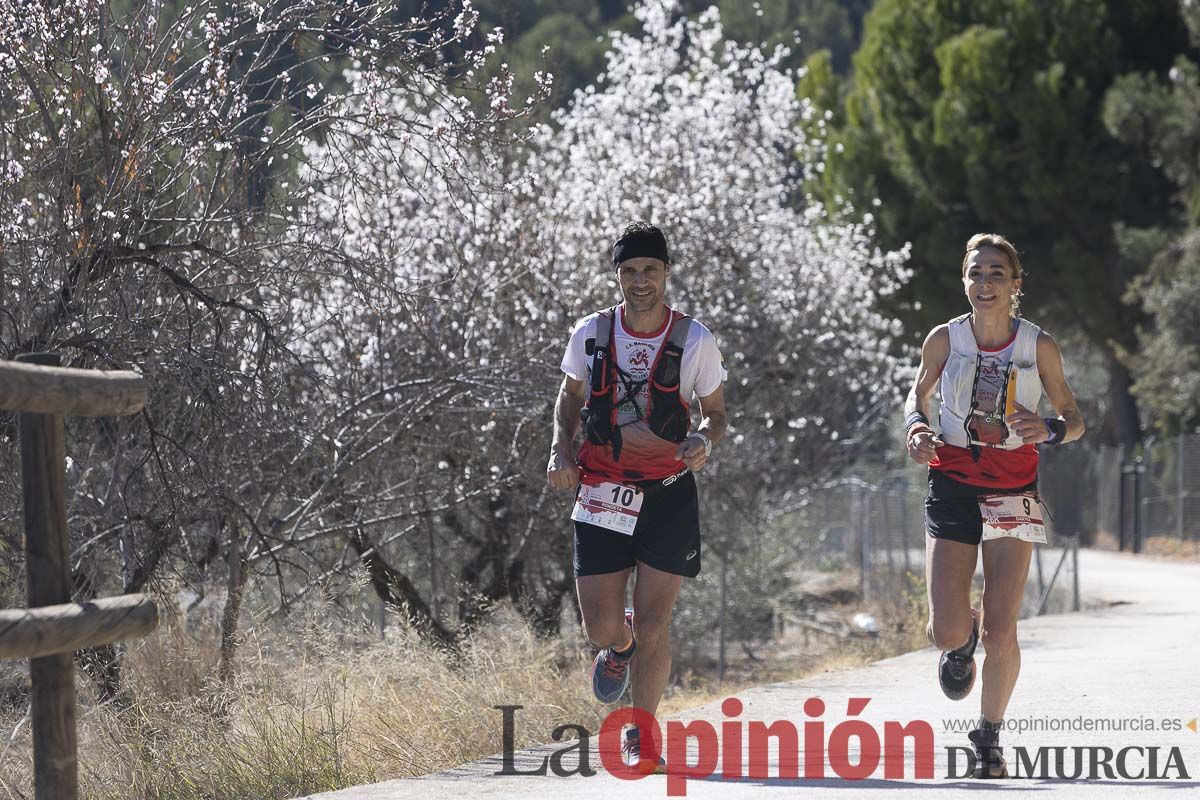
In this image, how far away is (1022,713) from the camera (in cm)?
752

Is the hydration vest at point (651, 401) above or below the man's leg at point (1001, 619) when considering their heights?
above

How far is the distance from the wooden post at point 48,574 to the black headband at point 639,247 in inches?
86.1

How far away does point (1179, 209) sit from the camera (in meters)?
28.9

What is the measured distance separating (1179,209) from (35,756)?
89.0 feet

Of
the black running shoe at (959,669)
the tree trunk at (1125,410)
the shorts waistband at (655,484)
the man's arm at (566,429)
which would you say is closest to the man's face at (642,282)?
the man's arm at (566,429)

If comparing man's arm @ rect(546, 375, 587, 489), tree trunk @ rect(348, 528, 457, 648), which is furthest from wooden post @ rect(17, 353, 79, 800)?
tree trunk @ rect(348, 528, 457, 648)

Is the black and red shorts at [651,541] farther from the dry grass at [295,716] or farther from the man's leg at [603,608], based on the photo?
the dry grass at [295,716]

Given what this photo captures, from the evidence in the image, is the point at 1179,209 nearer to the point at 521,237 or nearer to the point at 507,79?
the point at 521,237

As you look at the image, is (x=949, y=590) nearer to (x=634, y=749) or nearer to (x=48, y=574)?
(x=634, y=749)

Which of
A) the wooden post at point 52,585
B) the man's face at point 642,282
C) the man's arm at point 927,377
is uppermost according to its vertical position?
the man's face at point 642,282

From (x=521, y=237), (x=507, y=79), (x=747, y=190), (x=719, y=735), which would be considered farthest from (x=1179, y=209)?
(x=719, y=735)

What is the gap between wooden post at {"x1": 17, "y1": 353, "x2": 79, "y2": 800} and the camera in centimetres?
450

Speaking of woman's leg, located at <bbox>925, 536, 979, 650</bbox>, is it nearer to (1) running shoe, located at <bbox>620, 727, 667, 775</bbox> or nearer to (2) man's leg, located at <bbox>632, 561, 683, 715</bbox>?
(2) man's leg, located at <bbox>632, 561, 683, 715</bbox>

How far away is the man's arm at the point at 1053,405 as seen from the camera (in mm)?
6027
